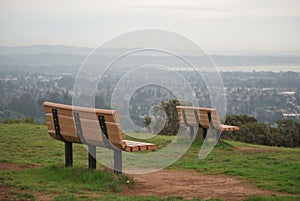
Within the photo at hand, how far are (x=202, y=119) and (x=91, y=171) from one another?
5.86m

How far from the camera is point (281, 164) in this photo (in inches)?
418

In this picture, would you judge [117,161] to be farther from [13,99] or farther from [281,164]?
[13,99]

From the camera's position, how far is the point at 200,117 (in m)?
13.8

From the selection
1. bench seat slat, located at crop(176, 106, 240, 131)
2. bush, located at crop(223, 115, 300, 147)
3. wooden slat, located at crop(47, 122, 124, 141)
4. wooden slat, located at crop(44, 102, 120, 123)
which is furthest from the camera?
bush, located at crop(223, 115, 300, 147)

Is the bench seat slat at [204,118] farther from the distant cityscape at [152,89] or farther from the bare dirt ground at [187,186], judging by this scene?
the bare dirt ground at [187,186]

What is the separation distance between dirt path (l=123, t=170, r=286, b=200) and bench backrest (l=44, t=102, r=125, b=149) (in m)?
0.80

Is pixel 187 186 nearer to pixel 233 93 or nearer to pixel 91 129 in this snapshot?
pixel 91 129

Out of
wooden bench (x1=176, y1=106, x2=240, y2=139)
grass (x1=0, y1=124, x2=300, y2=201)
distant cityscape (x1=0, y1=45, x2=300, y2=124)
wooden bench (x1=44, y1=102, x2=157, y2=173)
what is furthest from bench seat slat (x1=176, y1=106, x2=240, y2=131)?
wooden bench (x1=44, y1=102, x2=157, y2=173)

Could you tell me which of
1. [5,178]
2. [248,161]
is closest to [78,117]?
[5,178]

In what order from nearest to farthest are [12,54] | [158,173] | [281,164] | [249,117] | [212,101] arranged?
[158,173] < [281,164] < [212,101] < [249,117] < [12,54]

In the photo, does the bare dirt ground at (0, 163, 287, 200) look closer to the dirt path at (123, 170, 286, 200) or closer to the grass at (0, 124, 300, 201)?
the dirt path at (123, 170, 286, 200)

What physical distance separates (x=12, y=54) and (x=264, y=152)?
87.6ft

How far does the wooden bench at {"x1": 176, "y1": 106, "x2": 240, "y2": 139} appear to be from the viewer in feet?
44.1

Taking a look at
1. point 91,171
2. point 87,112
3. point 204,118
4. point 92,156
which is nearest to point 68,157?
point 92,156
